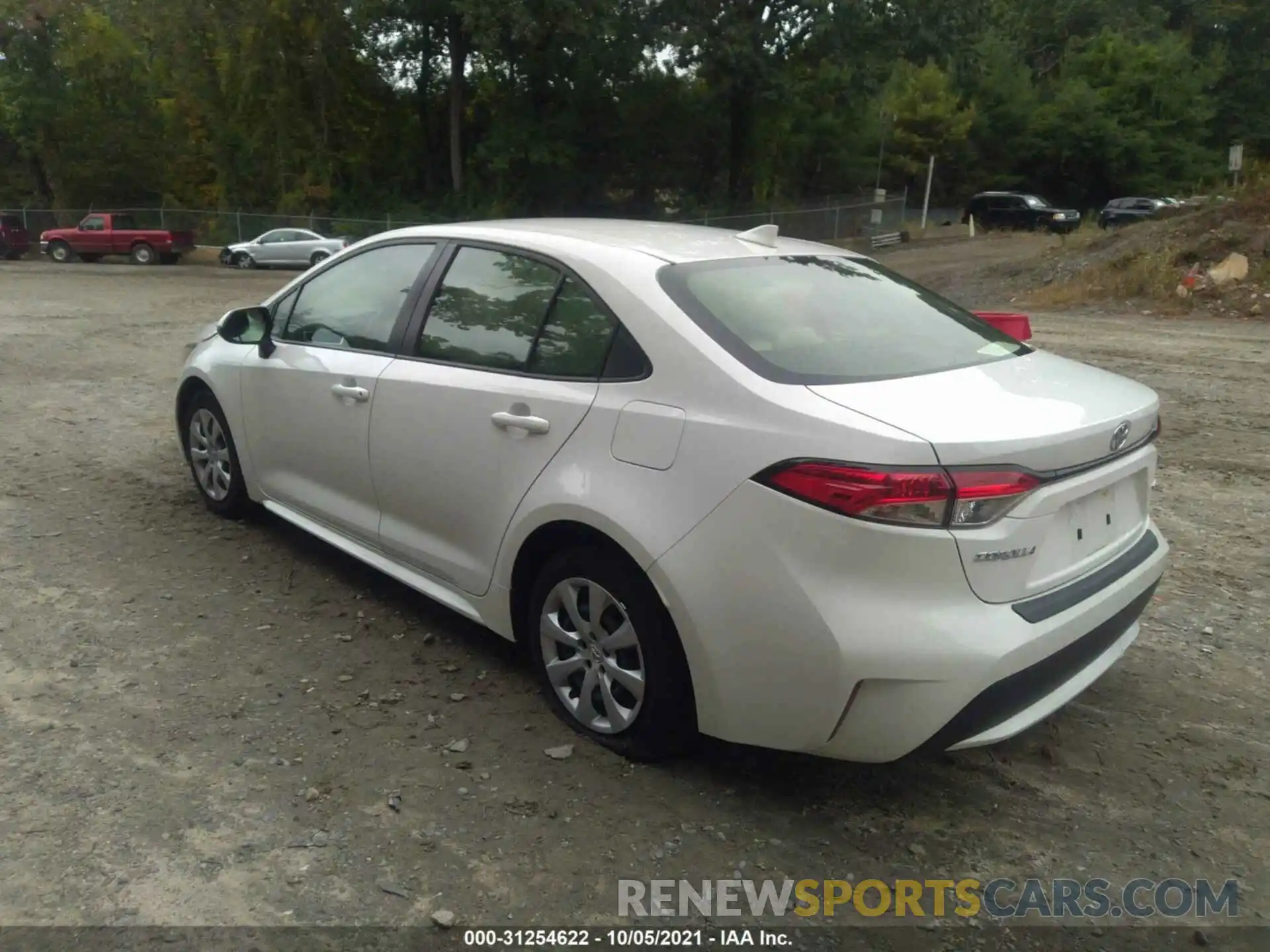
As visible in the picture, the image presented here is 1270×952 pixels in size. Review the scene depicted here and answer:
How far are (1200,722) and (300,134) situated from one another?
3859 centimetres

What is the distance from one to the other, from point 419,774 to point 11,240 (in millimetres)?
36189

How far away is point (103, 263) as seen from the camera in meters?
31.7

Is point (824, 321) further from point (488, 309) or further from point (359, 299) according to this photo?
point (359, 299)

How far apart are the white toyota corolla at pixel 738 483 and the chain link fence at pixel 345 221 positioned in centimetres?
3171

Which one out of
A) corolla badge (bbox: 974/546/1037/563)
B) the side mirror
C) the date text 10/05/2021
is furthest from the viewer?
the side mirror

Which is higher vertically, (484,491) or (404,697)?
(484,491)

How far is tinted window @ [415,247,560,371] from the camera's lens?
3646mm

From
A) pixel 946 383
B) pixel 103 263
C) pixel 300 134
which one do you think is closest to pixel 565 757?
pixel 946 383

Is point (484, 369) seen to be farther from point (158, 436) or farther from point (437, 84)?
point (437, 84)

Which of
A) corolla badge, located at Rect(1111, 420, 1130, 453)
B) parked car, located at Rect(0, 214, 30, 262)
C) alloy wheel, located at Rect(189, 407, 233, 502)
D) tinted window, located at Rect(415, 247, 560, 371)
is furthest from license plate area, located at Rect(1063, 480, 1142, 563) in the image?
parked car, located at Rect(0, 214, 30, 262)

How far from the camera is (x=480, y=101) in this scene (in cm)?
3766

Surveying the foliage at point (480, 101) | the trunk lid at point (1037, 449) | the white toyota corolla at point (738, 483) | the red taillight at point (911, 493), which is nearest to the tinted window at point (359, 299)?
the white toyota corolla at point (738, 483)

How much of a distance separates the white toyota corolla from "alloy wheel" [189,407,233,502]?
1191 mm

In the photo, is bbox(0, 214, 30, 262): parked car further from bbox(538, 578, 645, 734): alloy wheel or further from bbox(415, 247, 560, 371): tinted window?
bbox(538, 578, 645, 734): alloy wheel
